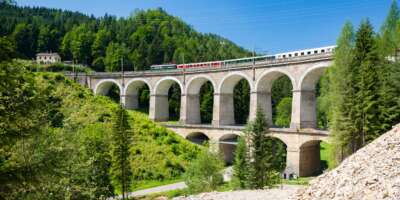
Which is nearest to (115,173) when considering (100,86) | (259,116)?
(259,116)

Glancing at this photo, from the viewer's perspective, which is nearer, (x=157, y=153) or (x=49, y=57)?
(x=157, y=153)

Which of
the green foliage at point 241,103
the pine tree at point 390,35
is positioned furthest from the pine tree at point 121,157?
the green foliage at point 241,103

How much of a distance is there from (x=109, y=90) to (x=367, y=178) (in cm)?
7040

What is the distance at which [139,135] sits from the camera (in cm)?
4847

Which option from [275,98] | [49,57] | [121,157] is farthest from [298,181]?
[49,57]

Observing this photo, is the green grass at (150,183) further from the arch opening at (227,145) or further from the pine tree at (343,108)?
the pine tree at (343,108)

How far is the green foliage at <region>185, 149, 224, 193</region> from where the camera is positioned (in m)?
31.4

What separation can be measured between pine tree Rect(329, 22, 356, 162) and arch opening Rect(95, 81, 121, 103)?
4928 centimetres

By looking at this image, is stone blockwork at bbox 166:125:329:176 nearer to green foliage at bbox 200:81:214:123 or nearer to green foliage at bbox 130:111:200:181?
green foliage at bbox 130:111:200:181

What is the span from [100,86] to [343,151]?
178 ft

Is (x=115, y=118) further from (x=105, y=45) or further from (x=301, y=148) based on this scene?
(x=105, y=45)

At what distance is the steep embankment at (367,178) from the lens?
11961 mm

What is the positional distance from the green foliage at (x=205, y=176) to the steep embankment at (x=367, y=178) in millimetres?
16244

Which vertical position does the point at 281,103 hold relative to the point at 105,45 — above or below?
below
